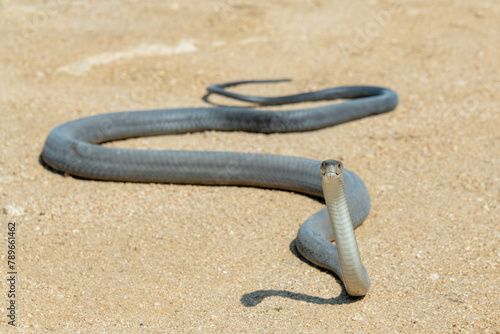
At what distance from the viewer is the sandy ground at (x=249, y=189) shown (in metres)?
4.38

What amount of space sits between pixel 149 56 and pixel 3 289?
6.90 metres

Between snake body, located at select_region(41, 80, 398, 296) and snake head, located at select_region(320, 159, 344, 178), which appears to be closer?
snake head, located at select_region(320, 159, 344, 178)

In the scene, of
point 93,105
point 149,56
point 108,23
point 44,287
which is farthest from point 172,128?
point 108,23

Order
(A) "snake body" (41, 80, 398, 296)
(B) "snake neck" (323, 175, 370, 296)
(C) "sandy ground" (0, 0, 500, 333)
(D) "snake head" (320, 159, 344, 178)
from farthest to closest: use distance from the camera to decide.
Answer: (A) "snake body" (41, 80, 398, 296) → (C) "sandy ground" (0, 0, 500, 333) → (B) "snake neck" (323, 175, 370, 296) → (D) "snake head" (320, 159, 344, 178)

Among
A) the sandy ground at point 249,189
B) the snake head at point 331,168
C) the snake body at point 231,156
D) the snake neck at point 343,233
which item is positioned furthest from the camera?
the snake body at point 231,156

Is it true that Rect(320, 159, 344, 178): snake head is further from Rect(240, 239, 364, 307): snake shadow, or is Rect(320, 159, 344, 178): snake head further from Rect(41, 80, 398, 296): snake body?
Rect(240, 239, 364, 307): snake shadow

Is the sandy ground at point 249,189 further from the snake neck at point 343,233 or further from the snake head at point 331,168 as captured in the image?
the snake head at point 331,168

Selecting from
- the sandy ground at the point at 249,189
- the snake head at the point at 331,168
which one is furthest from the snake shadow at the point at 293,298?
the snake head at the point at 331,168

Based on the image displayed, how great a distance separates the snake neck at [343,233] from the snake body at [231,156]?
0.03 m

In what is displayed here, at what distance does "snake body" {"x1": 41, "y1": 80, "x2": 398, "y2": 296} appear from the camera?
18.3 feet

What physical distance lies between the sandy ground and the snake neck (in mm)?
325

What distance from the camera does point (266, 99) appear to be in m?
9.12

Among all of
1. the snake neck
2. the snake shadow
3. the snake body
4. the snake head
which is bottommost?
the snake body

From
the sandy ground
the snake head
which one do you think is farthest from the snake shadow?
the snake head
